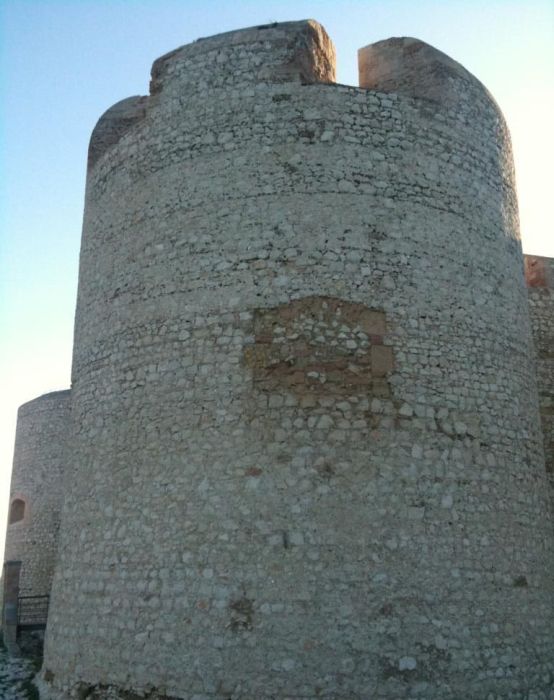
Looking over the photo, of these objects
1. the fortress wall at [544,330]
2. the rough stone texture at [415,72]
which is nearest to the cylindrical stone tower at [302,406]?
the rough stone texture at [415,72]

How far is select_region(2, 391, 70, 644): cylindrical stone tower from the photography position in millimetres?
19000

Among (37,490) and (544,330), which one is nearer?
(544,330)

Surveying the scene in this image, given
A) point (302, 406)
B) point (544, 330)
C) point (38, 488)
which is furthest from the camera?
point (38, 488)

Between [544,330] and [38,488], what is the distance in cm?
1368

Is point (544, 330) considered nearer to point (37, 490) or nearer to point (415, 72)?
point (415, 72)

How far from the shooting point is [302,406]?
7500 mm

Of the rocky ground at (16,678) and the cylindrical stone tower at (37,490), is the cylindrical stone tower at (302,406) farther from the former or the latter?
the cylindrical stone tower at (37,490)

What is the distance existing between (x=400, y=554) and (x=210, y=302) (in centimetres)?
323

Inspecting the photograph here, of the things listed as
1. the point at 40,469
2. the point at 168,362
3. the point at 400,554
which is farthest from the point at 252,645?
the point at 40,469

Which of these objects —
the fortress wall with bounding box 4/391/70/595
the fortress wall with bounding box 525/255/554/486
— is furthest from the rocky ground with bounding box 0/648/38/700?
the fortress wall with bounding box 525/255/554/486

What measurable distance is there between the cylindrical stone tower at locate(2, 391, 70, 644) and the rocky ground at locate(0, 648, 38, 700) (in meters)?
6.67

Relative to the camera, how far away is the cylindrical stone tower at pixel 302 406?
701cm

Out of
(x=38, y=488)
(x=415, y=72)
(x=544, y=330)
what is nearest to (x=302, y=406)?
(x=415, y=72)

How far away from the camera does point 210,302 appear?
8.05 meters
